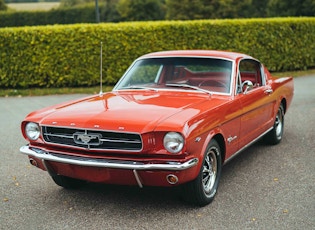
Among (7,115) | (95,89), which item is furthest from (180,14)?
(7,115)

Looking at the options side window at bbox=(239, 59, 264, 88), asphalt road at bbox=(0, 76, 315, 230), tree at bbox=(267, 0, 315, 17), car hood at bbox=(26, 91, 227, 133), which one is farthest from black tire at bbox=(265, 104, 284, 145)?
tree at bbox=(267, 0, 315, 17)

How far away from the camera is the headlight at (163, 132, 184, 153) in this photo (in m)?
4.21

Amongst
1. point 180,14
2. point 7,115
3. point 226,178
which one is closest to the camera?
point 226,178

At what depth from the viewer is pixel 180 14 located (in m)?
34.0

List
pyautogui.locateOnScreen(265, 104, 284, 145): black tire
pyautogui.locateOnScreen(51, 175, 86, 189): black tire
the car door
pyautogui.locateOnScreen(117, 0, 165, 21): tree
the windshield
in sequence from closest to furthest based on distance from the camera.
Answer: pyautogui.locateOnScreen(51, 175, 86, 189): black tire → the car door → the windshield → pyautogui.locateOnScreen(265, 104, 284, 145): black tire → pyautogui.locateOnScreen(117, 0, 165, 21): tree

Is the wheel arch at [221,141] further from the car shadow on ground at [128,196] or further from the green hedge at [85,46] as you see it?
the green hedge at [85,46]

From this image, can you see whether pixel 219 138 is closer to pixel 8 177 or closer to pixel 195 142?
pixel 195 142

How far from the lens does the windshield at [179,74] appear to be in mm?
5812

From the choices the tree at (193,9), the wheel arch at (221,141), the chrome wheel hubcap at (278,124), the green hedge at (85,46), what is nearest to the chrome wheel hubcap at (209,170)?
the wheel arch at (221,141)

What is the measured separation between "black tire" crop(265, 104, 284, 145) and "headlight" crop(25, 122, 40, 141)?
3.66 meters

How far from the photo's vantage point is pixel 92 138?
4.43 meters

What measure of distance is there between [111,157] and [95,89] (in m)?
9.69

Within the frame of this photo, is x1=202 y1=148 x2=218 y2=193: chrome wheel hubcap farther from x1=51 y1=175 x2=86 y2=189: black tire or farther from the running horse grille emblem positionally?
x1=51 y1=175 x2=86 y2=189: black tire

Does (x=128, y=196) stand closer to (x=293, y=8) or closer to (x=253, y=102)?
(x=253, y=102)
